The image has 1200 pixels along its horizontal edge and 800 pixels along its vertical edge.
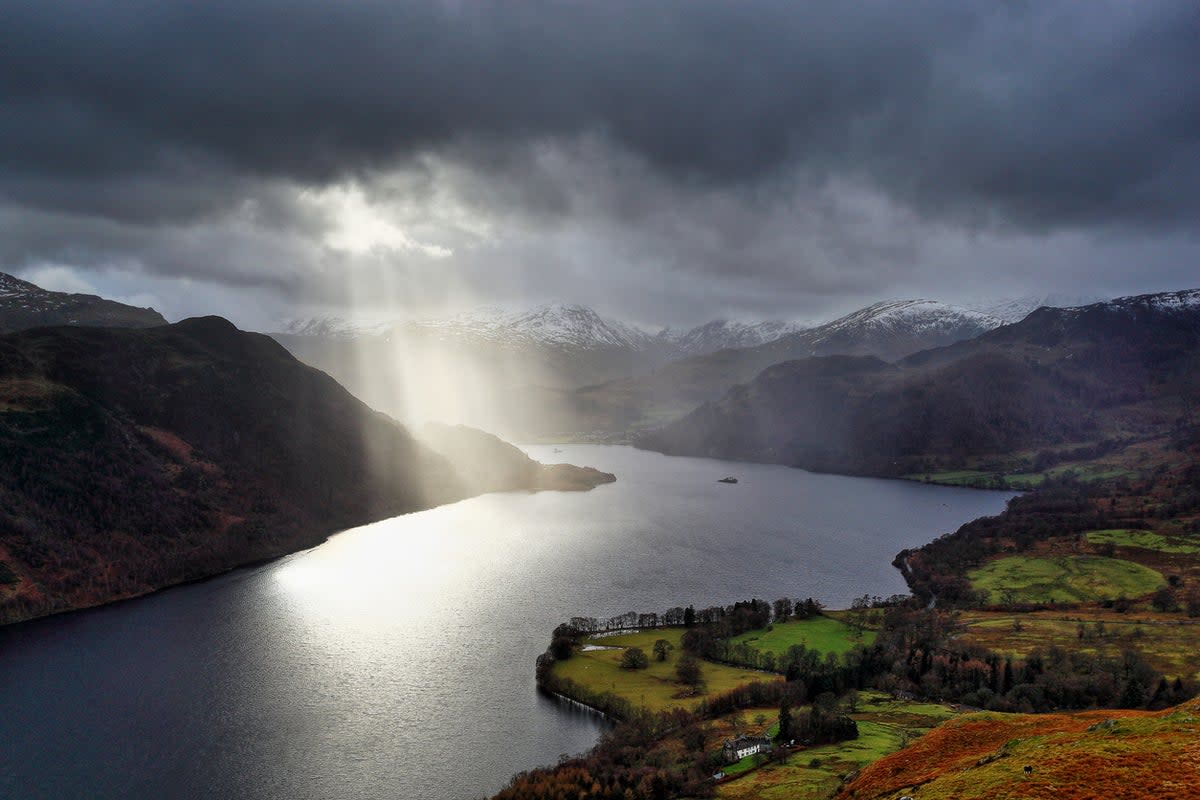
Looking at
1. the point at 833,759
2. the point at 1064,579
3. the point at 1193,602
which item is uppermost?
the point at 833,759

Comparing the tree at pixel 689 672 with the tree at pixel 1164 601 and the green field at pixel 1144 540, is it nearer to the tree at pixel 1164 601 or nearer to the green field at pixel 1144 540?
the tree at pixel 1164 601

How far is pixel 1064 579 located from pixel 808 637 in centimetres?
8117

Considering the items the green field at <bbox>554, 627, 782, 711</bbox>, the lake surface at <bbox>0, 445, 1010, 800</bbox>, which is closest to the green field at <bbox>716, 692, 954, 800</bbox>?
the green field at <bbox>554, 627, 782, 711</bbox>

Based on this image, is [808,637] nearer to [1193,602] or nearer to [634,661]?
[634,661]

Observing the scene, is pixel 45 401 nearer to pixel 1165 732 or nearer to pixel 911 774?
pixel 911 774

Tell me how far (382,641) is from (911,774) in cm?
9179

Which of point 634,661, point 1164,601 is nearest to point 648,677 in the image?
point 634,661

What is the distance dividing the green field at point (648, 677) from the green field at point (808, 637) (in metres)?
9.50

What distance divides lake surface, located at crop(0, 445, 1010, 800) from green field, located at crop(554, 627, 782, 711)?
20.0ft

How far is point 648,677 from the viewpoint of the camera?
315ft

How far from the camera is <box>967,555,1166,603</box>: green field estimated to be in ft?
474

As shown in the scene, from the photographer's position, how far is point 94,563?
456ft

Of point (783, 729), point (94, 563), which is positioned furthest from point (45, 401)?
point (783, 729)

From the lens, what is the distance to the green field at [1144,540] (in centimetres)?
17075
